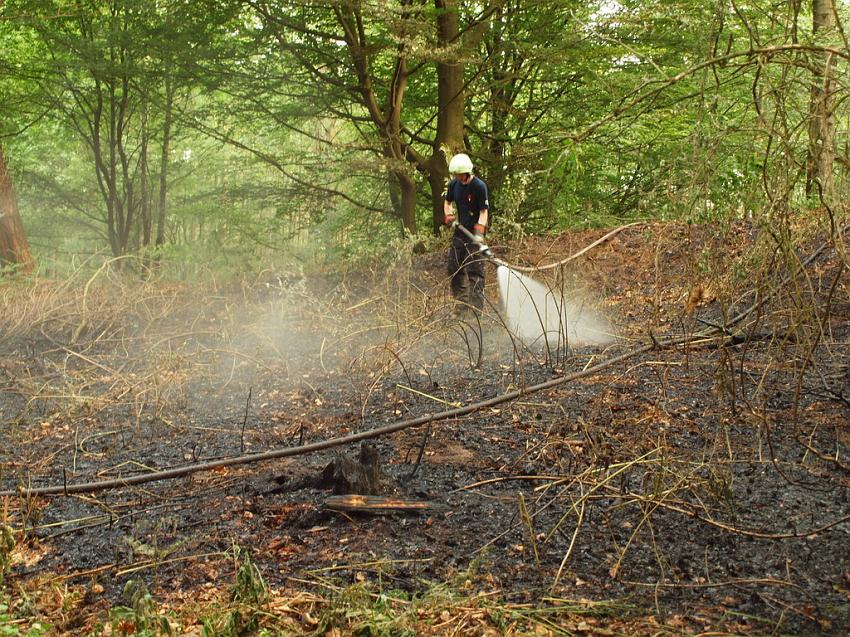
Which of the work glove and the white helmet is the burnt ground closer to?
the work glove

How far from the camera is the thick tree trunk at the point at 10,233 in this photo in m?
12.8

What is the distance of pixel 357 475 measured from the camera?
4.32m

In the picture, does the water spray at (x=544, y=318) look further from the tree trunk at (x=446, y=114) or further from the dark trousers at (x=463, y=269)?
the tree trunk at (x=446, y=114)

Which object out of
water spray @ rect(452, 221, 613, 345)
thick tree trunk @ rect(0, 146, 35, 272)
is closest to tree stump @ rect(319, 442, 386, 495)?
water spray @ rect(452, 221, 613, 345)

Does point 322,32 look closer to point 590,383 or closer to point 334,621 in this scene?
point 590,383

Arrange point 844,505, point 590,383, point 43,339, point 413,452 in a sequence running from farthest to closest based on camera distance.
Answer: point 43,339 → point 590,383 → point 413,452 → point 844,505

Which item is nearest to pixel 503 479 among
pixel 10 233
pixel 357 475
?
pixel 357 475

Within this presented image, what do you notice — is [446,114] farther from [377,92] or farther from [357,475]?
[357,475]

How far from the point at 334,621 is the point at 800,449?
287cm

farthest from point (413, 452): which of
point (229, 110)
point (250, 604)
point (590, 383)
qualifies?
point (229, 110)

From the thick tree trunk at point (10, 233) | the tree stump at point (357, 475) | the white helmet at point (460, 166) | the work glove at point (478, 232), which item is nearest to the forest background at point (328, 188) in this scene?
the thick tree trunk at point (10, 233)

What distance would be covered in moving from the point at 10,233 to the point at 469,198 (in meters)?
7.98

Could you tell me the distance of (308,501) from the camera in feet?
14.2

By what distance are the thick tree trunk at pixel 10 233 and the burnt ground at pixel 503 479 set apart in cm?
547
